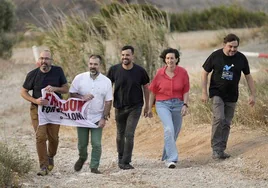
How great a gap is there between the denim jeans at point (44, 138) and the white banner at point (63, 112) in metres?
0.10

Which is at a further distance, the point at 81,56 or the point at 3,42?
the point at 3,42

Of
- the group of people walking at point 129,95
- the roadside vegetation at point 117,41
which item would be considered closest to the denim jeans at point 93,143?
the group of people walking at point 129,95

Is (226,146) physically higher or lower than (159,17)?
lower

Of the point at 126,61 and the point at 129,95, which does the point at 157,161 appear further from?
the point at 126,61

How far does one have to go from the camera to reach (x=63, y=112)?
11.7 m

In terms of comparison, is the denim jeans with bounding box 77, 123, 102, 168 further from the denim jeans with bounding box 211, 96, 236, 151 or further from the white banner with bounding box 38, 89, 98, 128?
A: the denim jeans with bounding box 211, 96, 236, 151

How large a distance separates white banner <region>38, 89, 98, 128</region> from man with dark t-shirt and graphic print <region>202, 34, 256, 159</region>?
70.4 inches

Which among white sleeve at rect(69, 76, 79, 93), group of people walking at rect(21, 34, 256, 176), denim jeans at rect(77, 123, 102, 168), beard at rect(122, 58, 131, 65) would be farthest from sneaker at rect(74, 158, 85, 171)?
beard at rect(122, 58, 131, 65)

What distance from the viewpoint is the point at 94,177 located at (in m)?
10.8

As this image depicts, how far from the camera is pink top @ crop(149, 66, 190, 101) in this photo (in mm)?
11805

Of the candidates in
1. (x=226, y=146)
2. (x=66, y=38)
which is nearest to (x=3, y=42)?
(x=66, y=38)

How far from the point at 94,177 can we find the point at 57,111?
1.28 meters

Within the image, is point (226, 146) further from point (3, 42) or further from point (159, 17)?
point (3, 42)

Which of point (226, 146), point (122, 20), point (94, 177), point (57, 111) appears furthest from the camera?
point (122, 20)
